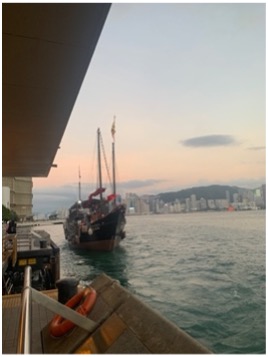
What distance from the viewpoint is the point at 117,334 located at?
3.32m

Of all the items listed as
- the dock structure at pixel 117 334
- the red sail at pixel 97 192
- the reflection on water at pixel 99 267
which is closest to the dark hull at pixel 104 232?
the reflection on water at pixel 99 267

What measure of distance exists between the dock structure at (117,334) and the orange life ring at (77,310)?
62 mm

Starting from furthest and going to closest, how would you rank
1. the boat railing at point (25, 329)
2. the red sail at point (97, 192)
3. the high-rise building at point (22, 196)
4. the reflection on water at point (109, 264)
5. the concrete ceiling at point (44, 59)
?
the high-rise building at point (22, 196) → the red sail at point (97, 192) → the reflection on water at point (109, 264) → the concrete ceiling at point (44, 59) → the boat railing at point (25, 329)

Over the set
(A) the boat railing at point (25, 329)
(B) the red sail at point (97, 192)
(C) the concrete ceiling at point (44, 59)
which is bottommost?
(A) the boat railing at point (25, 329)

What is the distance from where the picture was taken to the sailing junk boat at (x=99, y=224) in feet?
98.4

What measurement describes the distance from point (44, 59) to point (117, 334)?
12.7 ft

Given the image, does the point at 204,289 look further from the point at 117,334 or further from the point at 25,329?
the point at 25,329

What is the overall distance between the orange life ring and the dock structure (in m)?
0.06

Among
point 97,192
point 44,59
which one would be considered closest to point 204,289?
point 44,59

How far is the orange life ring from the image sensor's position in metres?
3.77

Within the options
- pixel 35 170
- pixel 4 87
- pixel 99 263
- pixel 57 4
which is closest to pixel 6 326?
pixel 4 87

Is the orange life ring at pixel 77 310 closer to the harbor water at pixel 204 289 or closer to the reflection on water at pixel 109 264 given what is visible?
the harbor water at pixel 204 289

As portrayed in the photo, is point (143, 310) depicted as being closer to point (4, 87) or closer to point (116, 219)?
point (4, 87)

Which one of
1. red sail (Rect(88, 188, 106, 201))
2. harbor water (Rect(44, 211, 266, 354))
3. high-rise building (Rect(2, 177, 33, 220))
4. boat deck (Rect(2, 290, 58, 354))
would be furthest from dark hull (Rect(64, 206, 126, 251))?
high-rise building (Rect(2, 177, 33, 220))
